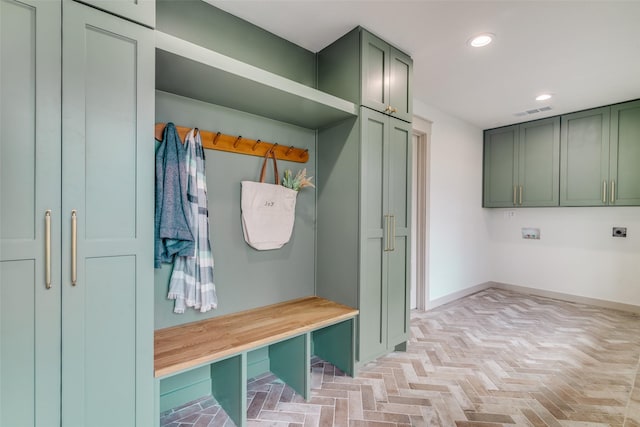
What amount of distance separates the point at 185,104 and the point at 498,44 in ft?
8.22

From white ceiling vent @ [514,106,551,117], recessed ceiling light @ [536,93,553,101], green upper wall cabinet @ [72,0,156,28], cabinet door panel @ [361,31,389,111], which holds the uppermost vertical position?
white ceiling vent @ [514,106,551,117]

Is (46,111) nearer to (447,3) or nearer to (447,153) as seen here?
(447,3)

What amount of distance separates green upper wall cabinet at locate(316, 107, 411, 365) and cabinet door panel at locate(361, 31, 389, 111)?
0.10 m

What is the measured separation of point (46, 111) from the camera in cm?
110

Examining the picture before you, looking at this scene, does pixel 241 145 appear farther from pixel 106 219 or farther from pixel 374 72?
pixel 374 72

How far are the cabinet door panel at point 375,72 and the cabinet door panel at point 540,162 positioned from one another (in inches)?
131

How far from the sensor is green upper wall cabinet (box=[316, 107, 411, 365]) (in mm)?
2207

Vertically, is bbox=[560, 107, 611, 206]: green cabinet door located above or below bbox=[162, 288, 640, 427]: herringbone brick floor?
above

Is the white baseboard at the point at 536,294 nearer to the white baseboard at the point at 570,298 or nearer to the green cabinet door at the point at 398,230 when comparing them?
the white baseboard at the point at 570,298

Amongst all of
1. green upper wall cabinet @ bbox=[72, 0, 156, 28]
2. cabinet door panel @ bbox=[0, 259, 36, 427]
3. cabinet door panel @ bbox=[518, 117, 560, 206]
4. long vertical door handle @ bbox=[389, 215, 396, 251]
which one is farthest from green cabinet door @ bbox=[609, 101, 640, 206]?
cabinet door panel @ bbox=[0, 259, 36, 427]

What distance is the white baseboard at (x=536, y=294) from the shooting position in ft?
12.6

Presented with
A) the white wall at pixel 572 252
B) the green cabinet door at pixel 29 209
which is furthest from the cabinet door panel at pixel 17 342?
the white wall at pixel 572 252

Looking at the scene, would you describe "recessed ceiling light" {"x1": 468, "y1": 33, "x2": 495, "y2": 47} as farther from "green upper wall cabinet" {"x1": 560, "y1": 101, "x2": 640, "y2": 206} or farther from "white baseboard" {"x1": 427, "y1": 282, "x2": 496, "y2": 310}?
"white baseboard" {"x1": 427, "y1": 282, "x2": 496, "y2": 310}

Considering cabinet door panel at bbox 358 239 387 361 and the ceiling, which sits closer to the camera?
the ceiling
